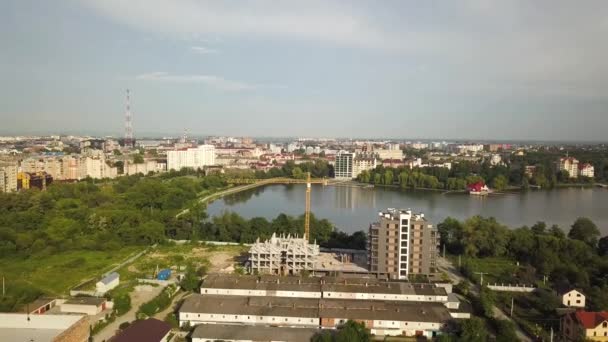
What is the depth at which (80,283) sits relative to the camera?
634 centimetres

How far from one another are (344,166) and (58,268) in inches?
638

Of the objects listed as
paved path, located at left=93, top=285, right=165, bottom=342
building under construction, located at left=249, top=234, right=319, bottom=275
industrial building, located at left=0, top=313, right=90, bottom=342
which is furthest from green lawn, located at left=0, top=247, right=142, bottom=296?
building under construction, located at left=249, top=234, right=319, bottom=275

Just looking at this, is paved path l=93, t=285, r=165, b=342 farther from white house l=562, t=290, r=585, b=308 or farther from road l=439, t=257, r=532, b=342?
white house l=562, t=290, r=585, b=308

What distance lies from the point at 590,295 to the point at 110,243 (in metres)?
7.30

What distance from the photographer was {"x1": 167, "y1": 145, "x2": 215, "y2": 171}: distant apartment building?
22.9 m

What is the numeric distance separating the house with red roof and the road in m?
0.41

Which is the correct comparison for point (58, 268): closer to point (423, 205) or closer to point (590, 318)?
point (590, 318)

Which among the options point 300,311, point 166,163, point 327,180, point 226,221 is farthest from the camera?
point 166,163

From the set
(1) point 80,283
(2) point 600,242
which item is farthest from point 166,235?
(2) point 600,242

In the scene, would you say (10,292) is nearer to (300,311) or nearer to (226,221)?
(300,311)

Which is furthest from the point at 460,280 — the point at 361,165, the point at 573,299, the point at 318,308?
the point at 361,165

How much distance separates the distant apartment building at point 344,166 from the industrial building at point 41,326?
18.1 meters

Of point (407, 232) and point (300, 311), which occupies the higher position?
point (407, 232)

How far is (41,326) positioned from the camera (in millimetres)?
4191
